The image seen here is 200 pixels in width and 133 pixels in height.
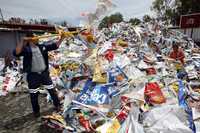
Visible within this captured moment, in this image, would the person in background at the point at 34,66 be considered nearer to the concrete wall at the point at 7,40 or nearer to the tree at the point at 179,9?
the concrete wall at the point at 7,40

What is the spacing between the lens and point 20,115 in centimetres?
556

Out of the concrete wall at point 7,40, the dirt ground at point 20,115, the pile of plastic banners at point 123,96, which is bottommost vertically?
the dirt ground at point 20,115

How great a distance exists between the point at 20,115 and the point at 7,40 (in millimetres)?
10757

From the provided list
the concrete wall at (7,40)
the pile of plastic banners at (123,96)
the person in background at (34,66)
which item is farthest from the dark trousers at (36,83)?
the concrete wall at (7,40)

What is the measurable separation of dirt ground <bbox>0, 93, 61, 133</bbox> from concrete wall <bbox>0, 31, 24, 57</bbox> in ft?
28.5

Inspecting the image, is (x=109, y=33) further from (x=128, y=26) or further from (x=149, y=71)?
(x=149, y=71)

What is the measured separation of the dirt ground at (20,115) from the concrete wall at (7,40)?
8.70 meters

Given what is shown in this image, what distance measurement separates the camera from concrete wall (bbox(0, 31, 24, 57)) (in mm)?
15438

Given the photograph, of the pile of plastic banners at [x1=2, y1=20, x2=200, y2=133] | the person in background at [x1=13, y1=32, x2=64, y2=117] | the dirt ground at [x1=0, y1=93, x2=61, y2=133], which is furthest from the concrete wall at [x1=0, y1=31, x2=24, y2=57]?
the person in background at [x1=13, y1=32, x2=64, y2=117]

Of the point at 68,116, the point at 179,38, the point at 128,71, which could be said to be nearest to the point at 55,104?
the point at 68,116

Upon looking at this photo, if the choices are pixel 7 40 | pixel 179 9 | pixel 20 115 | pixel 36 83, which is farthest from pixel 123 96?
Answer: pixel 179 9

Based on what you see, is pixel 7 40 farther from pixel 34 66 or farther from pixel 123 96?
pixel 123 96

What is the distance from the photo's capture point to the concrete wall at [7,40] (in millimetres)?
15438

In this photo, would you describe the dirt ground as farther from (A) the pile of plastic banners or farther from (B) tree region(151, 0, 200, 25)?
(B) tree region(151, 0, 200, 25)
